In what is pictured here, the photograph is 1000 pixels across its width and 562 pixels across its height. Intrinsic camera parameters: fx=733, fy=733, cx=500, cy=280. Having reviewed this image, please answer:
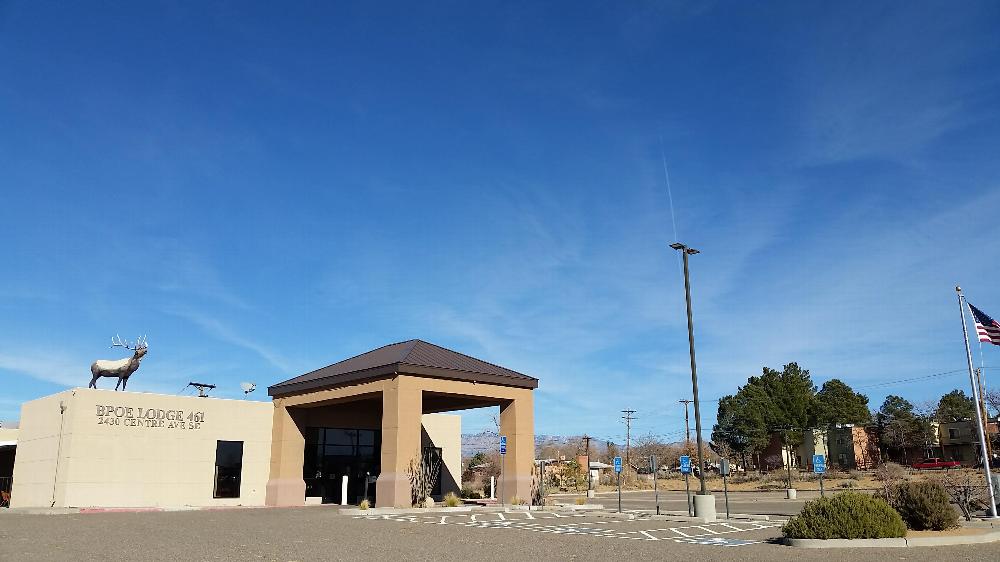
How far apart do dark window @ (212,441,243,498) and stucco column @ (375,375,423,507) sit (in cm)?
961

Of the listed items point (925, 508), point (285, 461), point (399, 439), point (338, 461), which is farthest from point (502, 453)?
point (925, 508)

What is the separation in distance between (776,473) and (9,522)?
67622mm

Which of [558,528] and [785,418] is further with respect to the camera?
[785,418]

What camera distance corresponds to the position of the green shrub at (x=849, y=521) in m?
16.0

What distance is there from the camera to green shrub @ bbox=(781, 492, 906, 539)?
16.0 m

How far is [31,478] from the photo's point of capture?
111ft

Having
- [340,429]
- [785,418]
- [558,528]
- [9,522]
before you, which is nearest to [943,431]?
[785,418]

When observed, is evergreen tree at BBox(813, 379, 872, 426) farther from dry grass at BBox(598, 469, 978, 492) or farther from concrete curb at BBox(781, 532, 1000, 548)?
concrete curb at BBox(781, 532, 1000, 548)

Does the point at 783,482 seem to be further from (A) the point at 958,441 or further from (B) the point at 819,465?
(B) the point at 819,465

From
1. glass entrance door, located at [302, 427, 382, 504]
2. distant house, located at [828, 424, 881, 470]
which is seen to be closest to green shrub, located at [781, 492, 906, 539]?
glass entrance door, located at [302, 427, 382, 504]

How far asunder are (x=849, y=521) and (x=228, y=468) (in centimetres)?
2975

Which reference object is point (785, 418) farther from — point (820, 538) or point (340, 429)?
point (820, 538)

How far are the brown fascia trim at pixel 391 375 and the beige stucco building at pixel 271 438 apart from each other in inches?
2.3

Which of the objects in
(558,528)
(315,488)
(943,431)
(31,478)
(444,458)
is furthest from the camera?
(943,431)
